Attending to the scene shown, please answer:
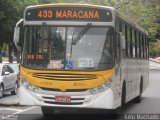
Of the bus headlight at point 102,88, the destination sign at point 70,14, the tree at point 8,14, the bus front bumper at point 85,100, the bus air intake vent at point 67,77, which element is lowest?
the tree at point 8,14

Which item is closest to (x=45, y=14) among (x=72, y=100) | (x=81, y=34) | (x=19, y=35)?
(x=19, y=35)

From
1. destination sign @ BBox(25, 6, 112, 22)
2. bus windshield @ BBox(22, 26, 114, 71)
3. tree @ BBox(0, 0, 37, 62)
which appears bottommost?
tree @ BBox(0, 0, 37, 62)

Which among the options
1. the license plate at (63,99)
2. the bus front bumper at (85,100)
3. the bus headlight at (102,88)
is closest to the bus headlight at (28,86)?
the bus front bumper at (85,100)

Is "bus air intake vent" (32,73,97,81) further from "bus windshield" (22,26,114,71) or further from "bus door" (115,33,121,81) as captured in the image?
"bus door" (115,33,121,81)

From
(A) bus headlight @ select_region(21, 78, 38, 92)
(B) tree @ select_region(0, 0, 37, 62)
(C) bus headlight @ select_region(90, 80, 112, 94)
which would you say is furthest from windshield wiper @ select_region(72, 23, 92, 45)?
(B) tree @ select_region(0, 0, 37, 62)

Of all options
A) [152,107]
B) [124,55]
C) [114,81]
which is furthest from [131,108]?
[114,81]

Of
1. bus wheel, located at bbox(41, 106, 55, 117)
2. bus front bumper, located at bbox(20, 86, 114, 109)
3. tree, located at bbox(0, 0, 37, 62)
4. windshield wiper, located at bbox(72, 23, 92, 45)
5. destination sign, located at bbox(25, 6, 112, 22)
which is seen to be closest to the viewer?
bus front bumper, located at bbox(20, 86, 114, 109)

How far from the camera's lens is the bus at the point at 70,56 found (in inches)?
516

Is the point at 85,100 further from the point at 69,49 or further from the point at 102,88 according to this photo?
the point at 69,49

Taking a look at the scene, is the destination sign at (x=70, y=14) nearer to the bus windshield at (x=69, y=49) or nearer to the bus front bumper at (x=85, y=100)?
the bus windshield at (x=69, y=49)

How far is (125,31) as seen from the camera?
15906 mm

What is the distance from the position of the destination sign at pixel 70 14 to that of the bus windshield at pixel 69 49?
230 millimetres

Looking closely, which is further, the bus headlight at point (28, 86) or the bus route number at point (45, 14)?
the bus route number at point (45, 14)

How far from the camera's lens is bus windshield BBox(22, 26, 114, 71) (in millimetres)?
13242
